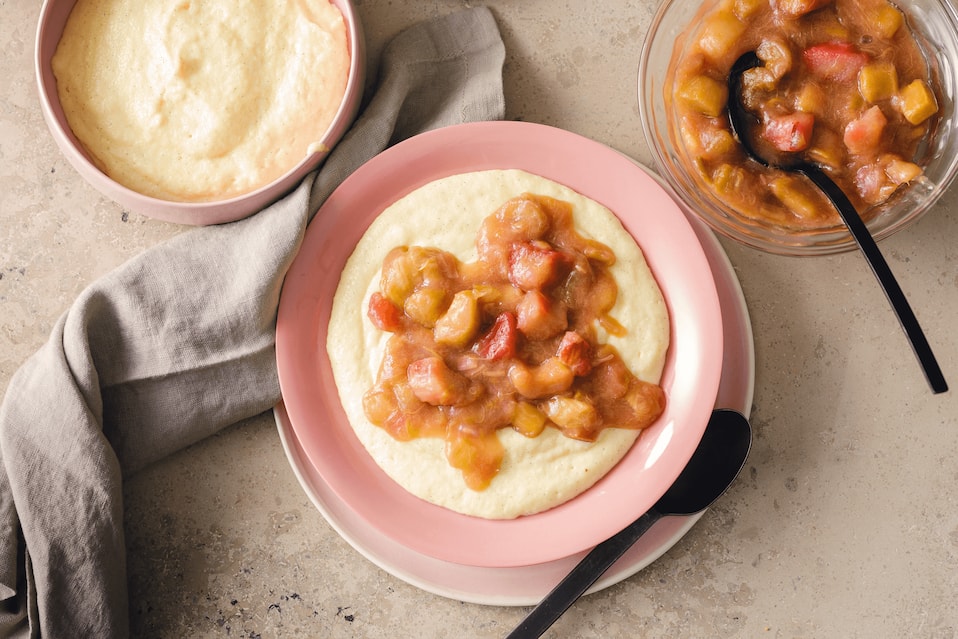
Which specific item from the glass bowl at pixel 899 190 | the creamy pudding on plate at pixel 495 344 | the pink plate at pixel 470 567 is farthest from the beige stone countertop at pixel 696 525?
the creamy pudding on plate at pixel 495 344

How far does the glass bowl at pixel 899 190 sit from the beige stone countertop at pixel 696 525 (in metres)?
0.36

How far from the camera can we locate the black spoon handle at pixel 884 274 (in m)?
2.46

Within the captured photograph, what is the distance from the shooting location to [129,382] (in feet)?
9.61

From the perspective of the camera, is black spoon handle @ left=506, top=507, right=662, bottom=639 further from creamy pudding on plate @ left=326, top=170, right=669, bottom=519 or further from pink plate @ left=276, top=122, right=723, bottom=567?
creamy pudding on plate @ left=326, top=170, right=669, bottom=519

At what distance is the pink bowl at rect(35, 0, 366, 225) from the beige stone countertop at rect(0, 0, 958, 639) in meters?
0.37

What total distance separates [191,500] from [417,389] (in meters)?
1.14

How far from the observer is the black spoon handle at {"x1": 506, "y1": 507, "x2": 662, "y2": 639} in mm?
2848

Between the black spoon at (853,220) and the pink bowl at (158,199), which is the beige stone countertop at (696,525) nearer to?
the pink bowl at (158,199)

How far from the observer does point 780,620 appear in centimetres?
308

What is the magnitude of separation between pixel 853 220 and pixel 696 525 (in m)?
1.36

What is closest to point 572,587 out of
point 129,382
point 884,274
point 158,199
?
point 884,274

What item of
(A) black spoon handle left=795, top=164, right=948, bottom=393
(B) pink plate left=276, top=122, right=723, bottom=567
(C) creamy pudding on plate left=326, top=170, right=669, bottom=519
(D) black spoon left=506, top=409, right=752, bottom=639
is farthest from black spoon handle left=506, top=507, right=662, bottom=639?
(A) black spoon handle left=795, top=164, right=948, bottom=393

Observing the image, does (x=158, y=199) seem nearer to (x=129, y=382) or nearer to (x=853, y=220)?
(x=129, y=382)

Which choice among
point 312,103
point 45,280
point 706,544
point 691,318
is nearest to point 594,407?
point 691,318
